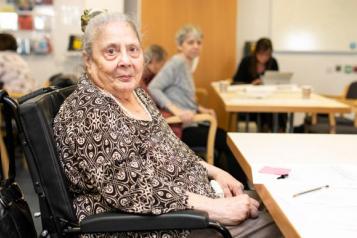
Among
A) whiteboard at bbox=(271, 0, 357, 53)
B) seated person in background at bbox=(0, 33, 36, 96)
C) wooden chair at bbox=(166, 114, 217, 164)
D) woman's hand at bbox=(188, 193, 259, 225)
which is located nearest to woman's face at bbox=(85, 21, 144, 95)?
woman's hand at bbox=(188, 193, 259, 225)

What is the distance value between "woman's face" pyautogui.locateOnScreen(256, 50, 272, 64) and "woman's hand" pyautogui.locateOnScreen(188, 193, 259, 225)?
3.79 meters

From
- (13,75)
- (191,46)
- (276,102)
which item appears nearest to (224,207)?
(276,102)

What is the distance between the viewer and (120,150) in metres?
1.22

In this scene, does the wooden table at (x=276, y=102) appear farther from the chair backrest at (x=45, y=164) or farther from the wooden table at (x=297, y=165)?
the chair backrest at (x=45, y=164)

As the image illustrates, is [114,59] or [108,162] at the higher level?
[114,59]

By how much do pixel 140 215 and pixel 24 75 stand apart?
3.00m

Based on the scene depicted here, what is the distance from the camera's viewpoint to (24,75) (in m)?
3.85

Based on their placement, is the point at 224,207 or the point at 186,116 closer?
the point at 224,207

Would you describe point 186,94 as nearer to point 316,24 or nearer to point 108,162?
point 108,162

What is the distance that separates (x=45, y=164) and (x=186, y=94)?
2.14 metres

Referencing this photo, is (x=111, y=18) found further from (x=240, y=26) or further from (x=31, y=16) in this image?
(x=240, y=26)

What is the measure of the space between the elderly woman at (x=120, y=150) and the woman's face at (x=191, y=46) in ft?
6.02

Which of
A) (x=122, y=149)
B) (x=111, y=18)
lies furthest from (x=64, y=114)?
(x=111, y=18)

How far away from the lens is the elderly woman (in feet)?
3.91
